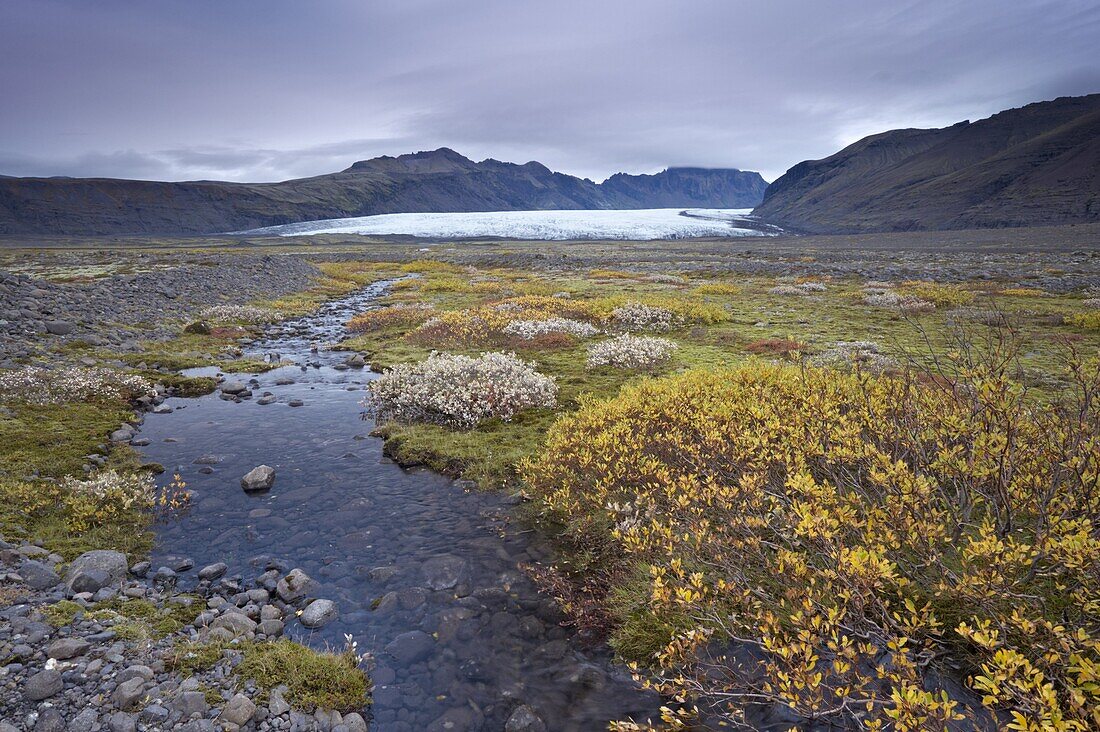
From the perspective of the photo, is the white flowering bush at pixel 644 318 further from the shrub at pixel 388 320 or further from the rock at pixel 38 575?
the rock at pixel 38 575

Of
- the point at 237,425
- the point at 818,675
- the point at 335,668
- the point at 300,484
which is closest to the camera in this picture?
the point at 818,675

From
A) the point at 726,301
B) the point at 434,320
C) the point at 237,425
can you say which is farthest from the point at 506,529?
the point at 726,301

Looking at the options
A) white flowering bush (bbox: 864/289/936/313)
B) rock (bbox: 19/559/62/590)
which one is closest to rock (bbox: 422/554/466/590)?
rock (bbox: 19/559/62/590)

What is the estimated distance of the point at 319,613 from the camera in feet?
24.4

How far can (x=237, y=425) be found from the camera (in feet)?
48.2

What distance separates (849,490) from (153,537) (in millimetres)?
11637

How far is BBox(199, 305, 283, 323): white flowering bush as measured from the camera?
3096cm

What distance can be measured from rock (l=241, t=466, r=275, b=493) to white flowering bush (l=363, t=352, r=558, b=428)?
13.1 ft

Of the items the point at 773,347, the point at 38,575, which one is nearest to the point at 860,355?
the point at 773,347

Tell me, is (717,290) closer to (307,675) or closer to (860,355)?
(860,355)

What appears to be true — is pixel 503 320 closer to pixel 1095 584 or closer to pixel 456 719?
pixel 456 719

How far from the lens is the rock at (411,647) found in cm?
685

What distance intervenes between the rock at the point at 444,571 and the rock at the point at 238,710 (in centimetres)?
304

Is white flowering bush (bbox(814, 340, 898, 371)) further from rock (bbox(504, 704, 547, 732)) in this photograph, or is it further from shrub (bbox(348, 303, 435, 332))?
shrub (bbox(348, 303, 435, 332))
